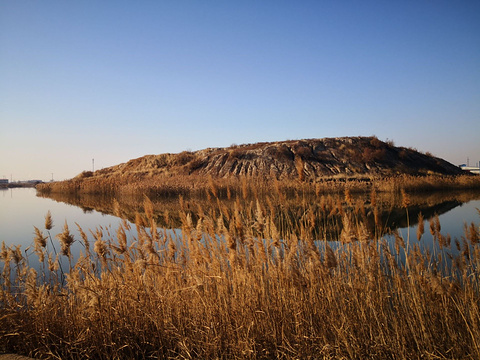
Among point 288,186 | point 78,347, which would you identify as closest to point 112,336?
point 78,347

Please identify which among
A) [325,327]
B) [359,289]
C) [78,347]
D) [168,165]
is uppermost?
[168,165]

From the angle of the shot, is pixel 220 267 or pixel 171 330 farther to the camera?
pixel 220 267

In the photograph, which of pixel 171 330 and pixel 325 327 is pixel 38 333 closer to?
pixel 171 330

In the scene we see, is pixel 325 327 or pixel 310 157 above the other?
pixel 310 157

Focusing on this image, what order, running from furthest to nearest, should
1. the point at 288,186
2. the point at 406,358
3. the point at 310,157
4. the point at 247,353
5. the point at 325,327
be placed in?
the point at 310,157, the point at 288,186, the point at 325,327, the point at 247,353, the point at 406,358

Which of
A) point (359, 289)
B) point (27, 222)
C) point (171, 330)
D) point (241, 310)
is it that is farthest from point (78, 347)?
point (27, 222)

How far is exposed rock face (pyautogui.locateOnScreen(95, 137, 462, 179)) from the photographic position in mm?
39312

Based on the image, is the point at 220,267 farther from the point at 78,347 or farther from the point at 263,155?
the point at 263,155

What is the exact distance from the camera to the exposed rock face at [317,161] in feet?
129

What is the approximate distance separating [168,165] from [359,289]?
47049mm

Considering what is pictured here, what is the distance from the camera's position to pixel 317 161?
135 ft

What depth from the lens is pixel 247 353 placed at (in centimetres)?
318

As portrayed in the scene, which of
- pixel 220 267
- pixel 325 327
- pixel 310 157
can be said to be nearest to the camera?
pixel 325 327

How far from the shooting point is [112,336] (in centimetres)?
355
